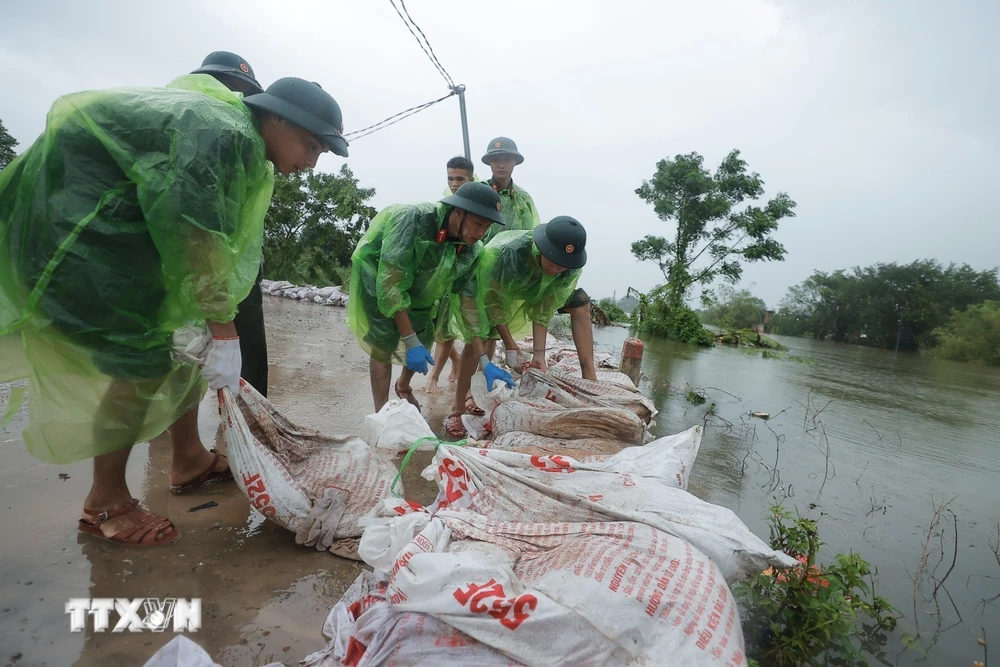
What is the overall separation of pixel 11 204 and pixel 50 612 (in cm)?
114

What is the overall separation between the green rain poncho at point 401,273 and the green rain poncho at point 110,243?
39.8 inches

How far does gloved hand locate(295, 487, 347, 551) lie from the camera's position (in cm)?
177

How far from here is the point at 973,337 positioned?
1914cm

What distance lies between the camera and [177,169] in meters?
1.47

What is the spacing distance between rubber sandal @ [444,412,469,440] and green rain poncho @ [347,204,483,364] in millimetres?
541

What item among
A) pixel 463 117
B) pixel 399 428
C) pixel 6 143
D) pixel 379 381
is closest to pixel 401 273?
pixel 379 381

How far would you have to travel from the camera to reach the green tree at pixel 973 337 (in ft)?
59.3

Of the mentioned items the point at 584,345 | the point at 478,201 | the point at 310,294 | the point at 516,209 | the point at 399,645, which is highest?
the point at 516,209

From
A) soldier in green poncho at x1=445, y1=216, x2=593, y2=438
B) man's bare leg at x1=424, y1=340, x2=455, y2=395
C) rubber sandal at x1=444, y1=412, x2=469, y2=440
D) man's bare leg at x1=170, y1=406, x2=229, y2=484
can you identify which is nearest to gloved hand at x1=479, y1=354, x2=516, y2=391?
soldier in green poncho at x1=445, y1=216, x2=593, y2=438

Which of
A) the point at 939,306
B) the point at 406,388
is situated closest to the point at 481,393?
the point at 406,388

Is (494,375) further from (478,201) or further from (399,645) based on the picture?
(399,645)

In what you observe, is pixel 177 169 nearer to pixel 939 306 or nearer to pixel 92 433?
pixel 92 433

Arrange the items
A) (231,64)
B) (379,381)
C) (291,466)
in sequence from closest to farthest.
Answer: (291,466)
(231,64)
(379,381)

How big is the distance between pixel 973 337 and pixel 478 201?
79.2 ft
